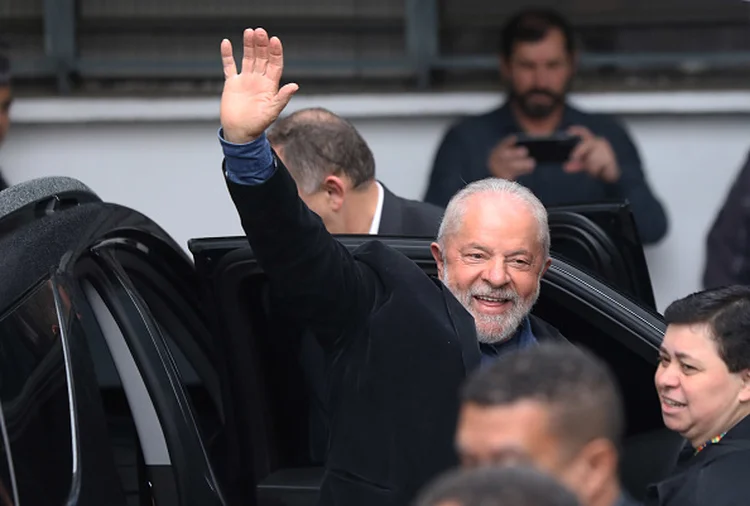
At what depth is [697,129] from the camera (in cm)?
661

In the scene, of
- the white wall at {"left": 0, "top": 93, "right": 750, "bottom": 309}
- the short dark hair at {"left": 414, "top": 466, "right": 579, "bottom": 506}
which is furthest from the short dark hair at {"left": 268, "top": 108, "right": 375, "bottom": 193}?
the short dark hair at {"left": 414, "top": 466, "right": 579, "bottom": 506}

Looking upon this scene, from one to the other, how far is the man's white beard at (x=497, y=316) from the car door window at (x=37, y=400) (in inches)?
31.6

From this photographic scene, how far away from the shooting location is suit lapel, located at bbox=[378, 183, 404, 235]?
4199 mm

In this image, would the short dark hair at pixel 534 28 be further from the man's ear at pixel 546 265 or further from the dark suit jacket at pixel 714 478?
the dark suit jacket at pixel 714 478

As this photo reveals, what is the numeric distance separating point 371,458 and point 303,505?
0.68 metres

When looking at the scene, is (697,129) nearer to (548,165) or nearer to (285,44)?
(548,165)

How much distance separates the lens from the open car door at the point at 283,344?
344 centimetres

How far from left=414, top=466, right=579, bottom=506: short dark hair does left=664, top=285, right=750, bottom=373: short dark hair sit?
1.31 metres

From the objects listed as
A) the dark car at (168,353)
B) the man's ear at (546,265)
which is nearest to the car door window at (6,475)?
A: the dark car at (168,353)

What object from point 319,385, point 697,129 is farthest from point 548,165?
point 319,385

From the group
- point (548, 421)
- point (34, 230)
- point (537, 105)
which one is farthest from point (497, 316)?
point (537, 105)

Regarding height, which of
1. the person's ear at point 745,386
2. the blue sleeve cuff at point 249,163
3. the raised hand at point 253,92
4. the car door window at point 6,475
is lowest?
the person's ear at point 745,386

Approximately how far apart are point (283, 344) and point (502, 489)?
2093 mm

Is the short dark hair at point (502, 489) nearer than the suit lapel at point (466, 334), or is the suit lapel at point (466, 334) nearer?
the short dark hair at point (502, 489)
